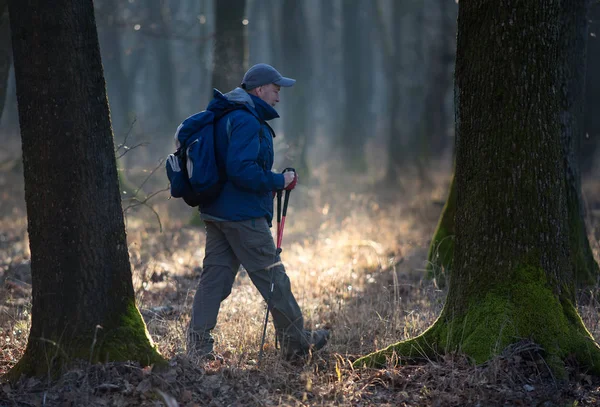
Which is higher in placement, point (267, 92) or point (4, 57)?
point (4, 57)

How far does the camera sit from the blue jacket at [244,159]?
504 centimetres

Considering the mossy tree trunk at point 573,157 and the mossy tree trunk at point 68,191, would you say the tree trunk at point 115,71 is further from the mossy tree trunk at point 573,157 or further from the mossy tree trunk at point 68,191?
the mossy tree trunk at point 68,191

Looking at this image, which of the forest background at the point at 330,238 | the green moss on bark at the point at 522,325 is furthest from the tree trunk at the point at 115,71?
the green moss on bark at the point at 522,325

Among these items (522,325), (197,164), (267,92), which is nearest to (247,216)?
(197,164)

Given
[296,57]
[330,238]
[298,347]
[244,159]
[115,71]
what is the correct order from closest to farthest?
[244,159], [298,347], [330,238], [296,57], [115,71]

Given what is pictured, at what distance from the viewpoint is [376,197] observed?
19422 mm

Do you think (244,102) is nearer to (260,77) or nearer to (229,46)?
(260,77)

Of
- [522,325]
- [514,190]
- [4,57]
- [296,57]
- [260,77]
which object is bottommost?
[522,325]

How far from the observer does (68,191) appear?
433 cm

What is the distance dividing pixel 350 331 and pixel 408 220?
29.6 ft

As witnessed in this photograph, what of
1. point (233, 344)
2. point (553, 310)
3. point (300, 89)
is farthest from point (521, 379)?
point (300, 89)

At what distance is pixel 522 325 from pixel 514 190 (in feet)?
2.98

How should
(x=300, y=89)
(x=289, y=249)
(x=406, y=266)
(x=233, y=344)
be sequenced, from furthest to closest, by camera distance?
(x=300, y=89), (x=289, y=249), (x=406, y=266), (x=233, y=344)

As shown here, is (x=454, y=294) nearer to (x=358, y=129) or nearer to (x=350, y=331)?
(x=350, y=331)
